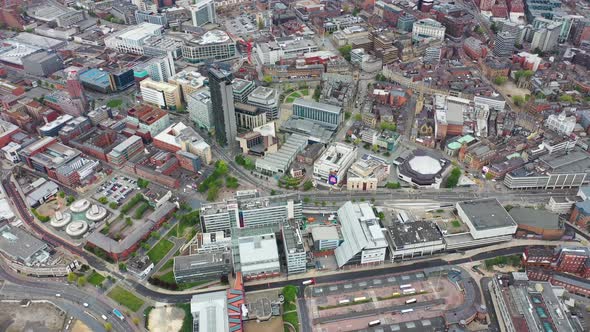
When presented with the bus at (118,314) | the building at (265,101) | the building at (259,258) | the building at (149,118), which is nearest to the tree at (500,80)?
the building at (265,101)

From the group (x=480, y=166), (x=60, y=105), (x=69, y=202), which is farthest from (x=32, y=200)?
(x=480, y=166)

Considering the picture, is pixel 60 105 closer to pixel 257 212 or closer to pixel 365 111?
pixel 257 212

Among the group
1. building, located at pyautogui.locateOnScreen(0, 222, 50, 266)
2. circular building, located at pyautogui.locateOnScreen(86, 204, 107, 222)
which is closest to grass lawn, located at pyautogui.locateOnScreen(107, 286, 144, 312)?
building, located at pyautogui.locateOnScreen(0, 222, 50, 266)

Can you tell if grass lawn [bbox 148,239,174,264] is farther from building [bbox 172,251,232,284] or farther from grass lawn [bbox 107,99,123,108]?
grass lawn [bbox 107,99,123,108]

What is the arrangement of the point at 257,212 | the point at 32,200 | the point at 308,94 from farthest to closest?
the point at 308,94 < the point at 32,200 < the point at 257,212

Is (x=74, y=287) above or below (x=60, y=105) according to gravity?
below

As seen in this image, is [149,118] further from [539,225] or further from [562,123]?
[562,123]

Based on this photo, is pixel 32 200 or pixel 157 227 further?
pixel 32 200
